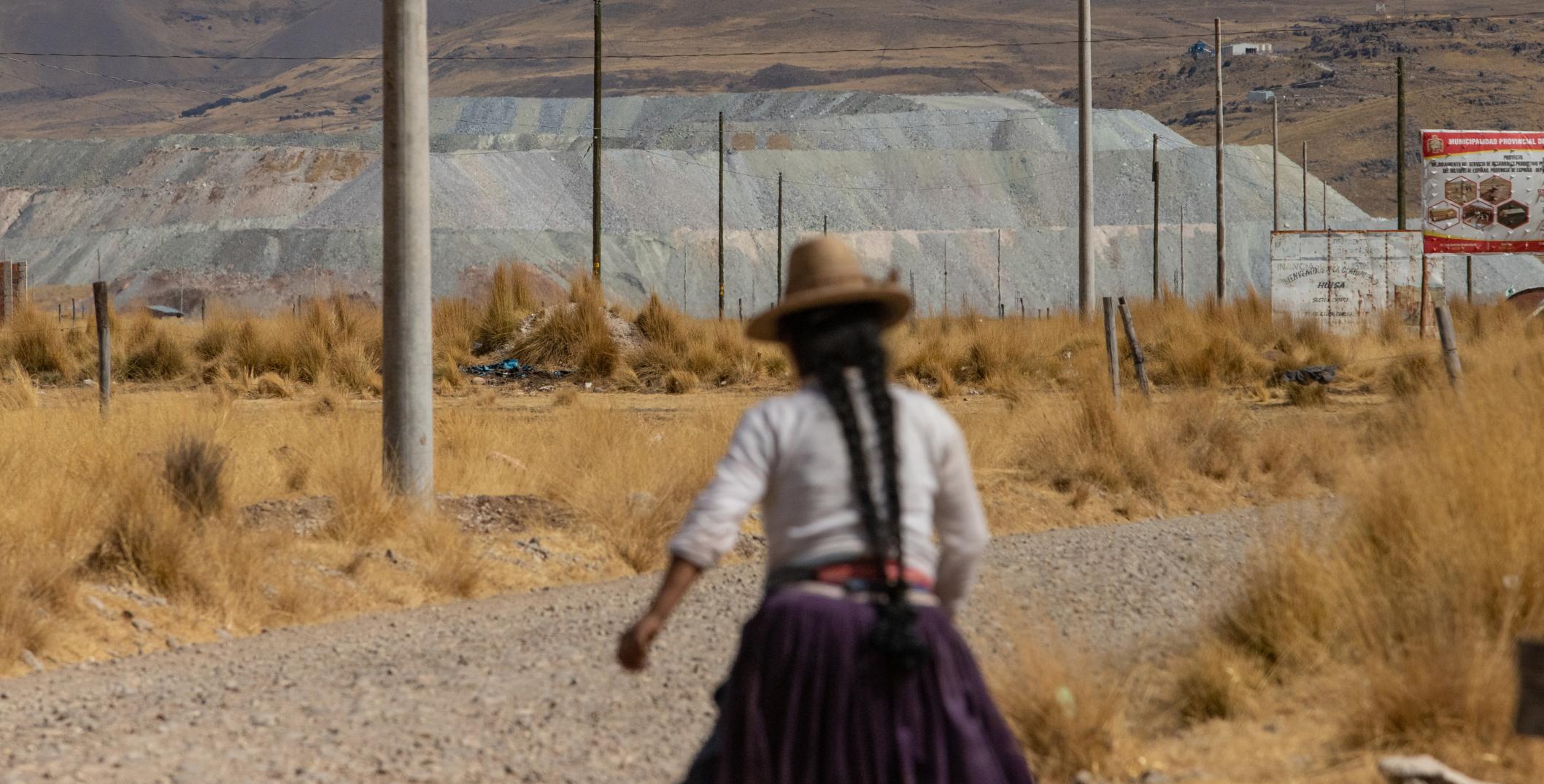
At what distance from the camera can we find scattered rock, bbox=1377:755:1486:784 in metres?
5.11

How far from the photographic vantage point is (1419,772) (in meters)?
5.19

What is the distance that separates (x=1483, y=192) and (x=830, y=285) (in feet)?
73.4

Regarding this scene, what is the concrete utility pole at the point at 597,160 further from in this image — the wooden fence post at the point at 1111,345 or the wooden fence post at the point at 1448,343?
the wooden fence post at the point at 1448,343

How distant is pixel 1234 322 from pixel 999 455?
14.8 metres

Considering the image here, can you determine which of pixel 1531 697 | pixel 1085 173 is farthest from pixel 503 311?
pixel 1531 697

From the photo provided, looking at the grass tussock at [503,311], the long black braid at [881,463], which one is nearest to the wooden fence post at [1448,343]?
the long black braid at [881,463]

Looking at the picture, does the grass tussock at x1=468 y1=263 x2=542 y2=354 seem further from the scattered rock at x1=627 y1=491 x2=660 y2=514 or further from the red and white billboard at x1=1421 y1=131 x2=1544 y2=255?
the scattered rock at x1=627 y1=491 x2=660 y2=514

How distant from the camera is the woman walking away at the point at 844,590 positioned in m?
3.60

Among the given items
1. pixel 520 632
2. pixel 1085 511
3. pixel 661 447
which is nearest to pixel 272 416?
pixel 661 447

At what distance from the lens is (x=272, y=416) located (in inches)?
672

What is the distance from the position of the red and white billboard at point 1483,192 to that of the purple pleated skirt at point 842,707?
2219 cm

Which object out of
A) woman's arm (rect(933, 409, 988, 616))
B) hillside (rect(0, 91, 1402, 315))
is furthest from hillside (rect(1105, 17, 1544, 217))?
woman's arm (rect(933, 409, 988, 616))

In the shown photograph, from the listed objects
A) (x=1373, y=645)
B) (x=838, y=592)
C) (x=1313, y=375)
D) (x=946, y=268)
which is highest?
(x=946, y=268)

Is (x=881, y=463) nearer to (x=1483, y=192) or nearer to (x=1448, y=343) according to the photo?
(x=1448, y=343)
